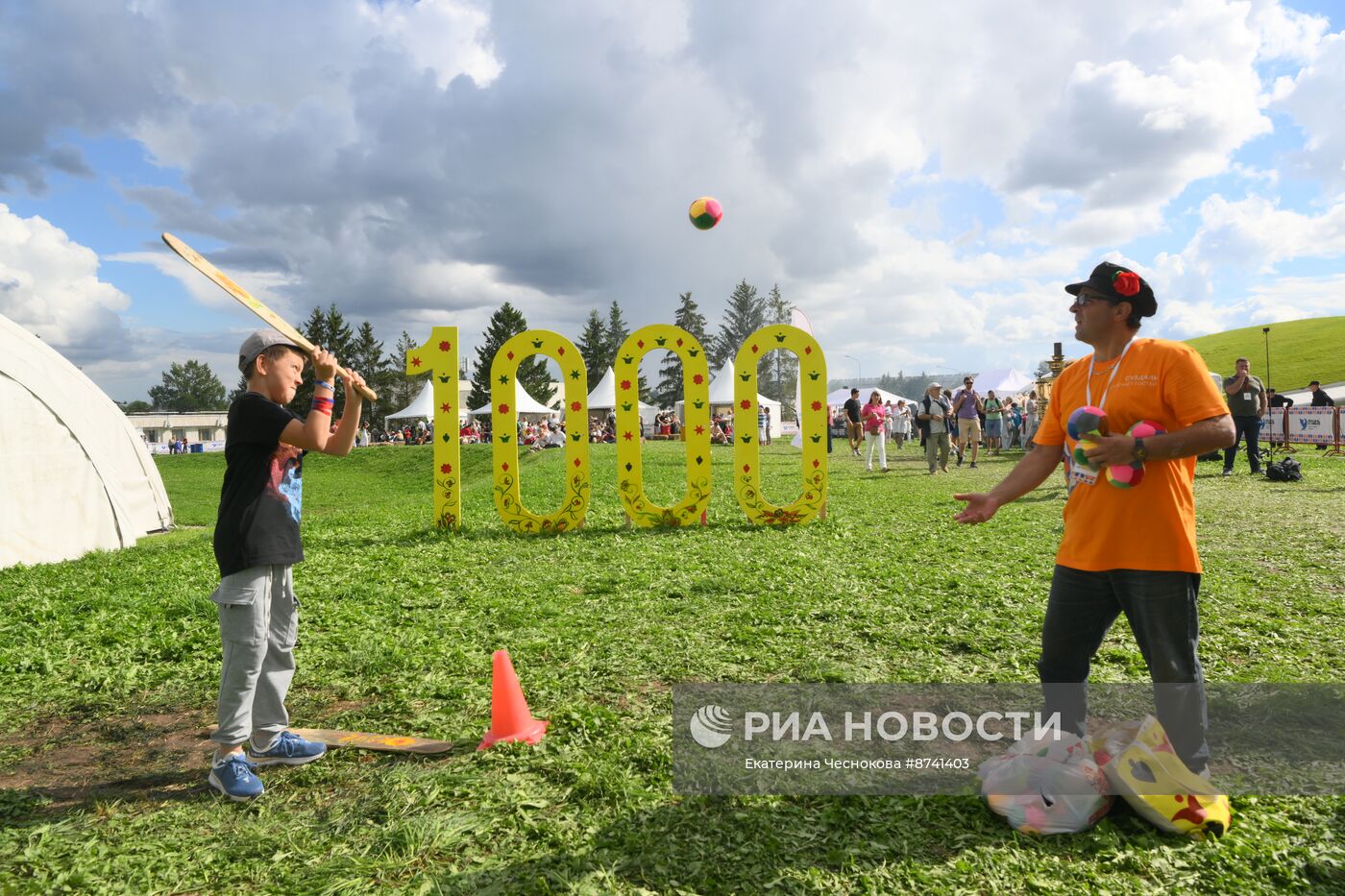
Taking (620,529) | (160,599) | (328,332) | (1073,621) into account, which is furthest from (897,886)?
(328,332)

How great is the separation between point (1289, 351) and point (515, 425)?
81.7 m

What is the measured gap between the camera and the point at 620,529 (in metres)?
10.9

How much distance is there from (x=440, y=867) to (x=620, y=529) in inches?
315

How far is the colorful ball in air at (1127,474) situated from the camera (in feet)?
9.68

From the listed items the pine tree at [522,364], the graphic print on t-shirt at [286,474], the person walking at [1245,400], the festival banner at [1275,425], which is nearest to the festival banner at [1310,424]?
the festival banner at [1275,425]

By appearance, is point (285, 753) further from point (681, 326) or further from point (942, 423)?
point (681, 326)

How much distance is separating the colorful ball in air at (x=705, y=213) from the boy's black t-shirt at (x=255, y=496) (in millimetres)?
9053

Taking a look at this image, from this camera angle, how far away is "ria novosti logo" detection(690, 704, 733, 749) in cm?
396

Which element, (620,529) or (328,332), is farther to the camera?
(328,332)

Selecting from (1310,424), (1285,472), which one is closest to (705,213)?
(1285,472)

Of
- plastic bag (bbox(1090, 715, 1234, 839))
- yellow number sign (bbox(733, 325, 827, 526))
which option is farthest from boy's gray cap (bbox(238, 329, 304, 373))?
yellow number sign (bbox(733, 325, 827, 526))

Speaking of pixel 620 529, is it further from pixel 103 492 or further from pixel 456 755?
pixel 103 492

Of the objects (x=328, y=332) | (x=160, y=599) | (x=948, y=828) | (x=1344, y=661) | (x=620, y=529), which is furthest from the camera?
(x=328, y=332)

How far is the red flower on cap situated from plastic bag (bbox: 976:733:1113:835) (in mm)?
1872
